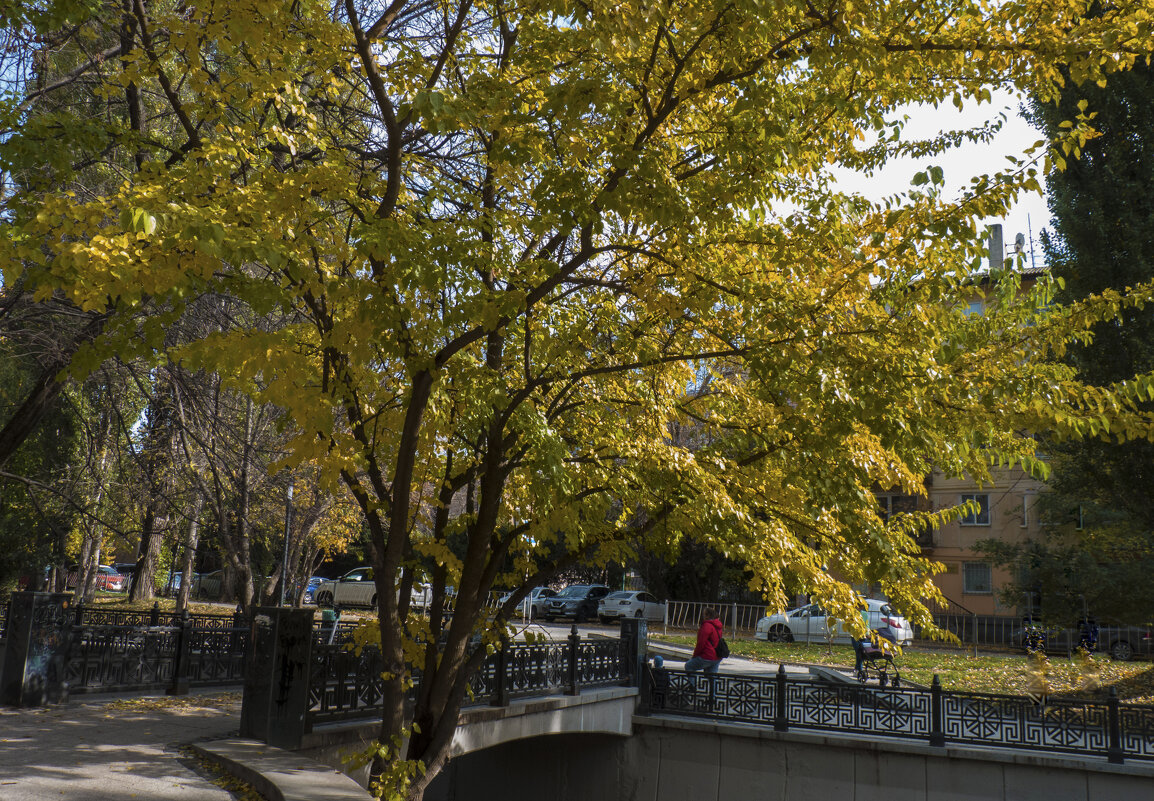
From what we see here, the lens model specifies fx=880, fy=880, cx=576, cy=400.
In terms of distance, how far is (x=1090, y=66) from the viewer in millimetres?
5105

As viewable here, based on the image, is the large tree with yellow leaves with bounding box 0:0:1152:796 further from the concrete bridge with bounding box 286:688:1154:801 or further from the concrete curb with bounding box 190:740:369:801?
the concrete bridge with bounding box 286:688:1154:801

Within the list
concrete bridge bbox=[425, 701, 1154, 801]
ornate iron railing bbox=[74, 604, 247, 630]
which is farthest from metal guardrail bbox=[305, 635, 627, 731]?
ornate iron railing bbox=[74, 604, 247, 630]

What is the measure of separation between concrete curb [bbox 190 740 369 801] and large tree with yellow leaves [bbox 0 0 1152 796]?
678 mm

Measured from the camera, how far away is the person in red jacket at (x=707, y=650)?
15.2 metres

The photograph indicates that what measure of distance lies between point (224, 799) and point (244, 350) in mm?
3842

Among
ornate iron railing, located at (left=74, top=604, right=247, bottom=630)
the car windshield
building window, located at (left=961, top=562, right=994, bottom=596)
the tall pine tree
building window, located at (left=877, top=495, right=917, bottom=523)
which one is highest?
the tall pine tree

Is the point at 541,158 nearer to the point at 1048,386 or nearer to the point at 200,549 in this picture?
the point at 1048,386

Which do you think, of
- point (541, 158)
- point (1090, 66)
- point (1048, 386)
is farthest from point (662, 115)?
point (1048, 386)

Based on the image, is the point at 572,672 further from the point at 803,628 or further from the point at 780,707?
the point at 803,628

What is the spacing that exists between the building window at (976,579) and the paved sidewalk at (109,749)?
111ft

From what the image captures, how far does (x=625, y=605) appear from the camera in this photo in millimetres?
36125

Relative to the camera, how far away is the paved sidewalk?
679cm

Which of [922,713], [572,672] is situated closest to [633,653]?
[572,672]

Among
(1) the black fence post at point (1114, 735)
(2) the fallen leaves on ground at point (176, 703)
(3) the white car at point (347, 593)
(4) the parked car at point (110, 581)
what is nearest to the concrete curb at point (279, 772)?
(2) the fallen leaves on ground at point (176, 703)
